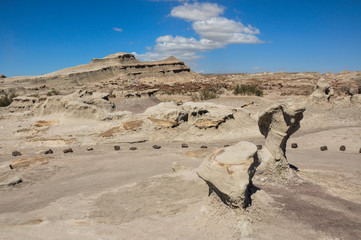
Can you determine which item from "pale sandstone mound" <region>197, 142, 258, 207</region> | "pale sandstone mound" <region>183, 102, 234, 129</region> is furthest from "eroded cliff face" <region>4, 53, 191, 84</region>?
"pale sandstone mound" <region>197, 142, 258, 207</region>

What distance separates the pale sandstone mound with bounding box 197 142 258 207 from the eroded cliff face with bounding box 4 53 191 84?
187ft

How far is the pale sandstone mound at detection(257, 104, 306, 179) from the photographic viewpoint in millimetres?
6676

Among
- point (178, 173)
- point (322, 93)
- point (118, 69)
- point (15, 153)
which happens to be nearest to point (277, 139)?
point (178, 173)

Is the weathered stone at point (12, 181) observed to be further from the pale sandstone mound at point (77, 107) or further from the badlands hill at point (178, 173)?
the pale sandstone mound at point (77, 107)

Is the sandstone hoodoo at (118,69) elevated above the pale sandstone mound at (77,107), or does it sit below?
above

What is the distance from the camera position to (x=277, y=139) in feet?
22.9

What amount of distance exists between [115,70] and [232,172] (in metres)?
65.5

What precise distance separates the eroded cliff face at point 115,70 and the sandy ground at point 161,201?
5029 cm

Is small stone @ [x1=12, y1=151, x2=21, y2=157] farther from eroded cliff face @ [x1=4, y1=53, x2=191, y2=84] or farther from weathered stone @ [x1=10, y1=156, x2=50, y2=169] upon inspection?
eroded cliff face @ [x1=4, y1=53, x2=191, y2=84]

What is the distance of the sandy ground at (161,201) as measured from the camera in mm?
4426

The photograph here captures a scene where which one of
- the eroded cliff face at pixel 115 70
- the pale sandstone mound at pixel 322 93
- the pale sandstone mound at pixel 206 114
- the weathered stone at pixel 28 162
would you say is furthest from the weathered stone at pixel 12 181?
the eroded cliff face at pixel 115 70

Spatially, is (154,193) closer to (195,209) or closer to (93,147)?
(195,209)

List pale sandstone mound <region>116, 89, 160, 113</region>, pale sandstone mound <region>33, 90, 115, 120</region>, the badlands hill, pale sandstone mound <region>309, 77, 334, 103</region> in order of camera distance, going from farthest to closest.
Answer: pale sandstone mound <region>116, 89, 160, 113</region> < pale sandstone mound <region>309, 77, 334, 103</region> < pale sandstone mound <region>33, 90, 115, 120</region> < the badlands hill

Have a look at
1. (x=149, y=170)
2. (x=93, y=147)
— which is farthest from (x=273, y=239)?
(x=93, y=147)
